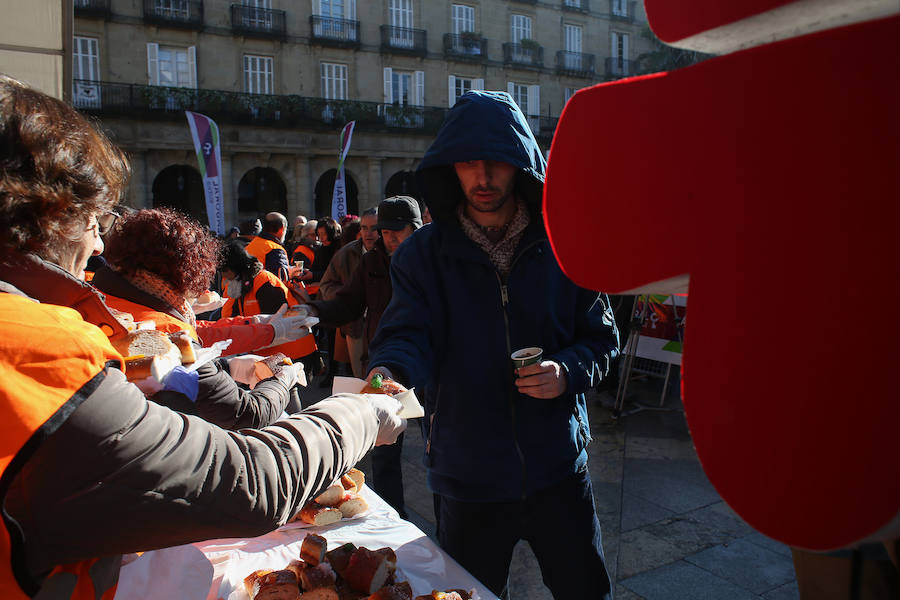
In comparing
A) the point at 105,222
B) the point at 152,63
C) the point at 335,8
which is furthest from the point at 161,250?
the point at 335,8

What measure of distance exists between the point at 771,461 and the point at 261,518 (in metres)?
0.87

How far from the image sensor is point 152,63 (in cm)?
2180

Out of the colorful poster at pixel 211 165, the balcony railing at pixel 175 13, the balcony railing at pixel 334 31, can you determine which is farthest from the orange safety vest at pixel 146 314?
the balcony railing at pixel 334 31

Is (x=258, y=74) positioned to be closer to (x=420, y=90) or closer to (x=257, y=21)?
(x=257, y=21)

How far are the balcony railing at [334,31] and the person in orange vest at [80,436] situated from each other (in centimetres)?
2524

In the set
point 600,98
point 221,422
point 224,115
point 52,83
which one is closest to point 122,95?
point 224,115

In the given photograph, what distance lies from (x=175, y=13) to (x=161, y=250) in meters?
23.8

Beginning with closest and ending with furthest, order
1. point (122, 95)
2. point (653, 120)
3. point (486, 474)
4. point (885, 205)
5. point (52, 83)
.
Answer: point (885, 205) → point (653, 120) → point (486, 474) → point (52, 83) → point (122, 95)

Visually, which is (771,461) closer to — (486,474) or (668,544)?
(486,474)

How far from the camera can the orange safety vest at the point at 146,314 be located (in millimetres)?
2205

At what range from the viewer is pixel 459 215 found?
2285 millimetres

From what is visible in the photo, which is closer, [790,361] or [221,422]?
[790,361]

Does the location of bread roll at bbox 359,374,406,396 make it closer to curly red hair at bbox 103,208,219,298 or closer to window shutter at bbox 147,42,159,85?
curly red hair at bbox 103,208,219,298

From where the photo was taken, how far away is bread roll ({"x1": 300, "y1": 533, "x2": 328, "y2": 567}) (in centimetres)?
184
